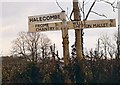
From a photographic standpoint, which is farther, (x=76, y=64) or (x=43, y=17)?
(x=76, y=64)

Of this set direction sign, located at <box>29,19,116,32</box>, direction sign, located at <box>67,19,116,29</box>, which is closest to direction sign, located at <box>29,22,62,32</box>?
direction sign, located at <box>29,19,116,32</box>

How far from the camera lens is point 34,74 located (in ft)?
20.9

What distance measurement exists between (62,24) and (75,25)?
23 cm

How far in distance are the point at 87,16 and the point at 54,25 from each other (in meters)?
0.64

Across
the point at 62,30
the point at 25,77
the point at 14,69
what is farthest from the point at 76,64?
the point at 14,69

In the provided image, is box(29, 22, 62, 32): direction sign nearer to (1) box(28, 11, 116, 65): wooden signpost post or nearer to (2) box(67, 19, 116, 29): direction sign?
(1) box(28, 11, 116, 65): wooden signpost post

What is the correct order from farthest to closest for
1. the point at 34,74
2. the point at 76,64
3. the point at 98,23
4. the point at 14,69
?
1. the point at 14,69
2. the point at 34,74
3. the point at 76,64
4. the point at 98,23

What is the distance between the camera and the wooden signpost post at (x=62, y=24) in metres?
5.23

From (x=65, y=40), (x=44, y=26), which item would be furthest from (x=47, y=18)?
(x=65, y=40)

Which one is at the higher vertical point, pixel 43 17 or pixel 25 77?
pixel 43 17

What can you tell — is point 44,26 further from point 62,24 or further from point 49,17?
point 62,24

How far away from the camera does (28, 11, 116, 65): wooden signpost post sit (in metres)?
5.23

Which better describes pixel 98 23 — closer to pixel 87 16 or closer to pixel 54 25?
pixel 87 16

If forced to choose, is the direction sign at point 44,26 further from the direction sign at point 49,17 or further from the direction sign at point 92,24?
the direction sign at point 92,24
